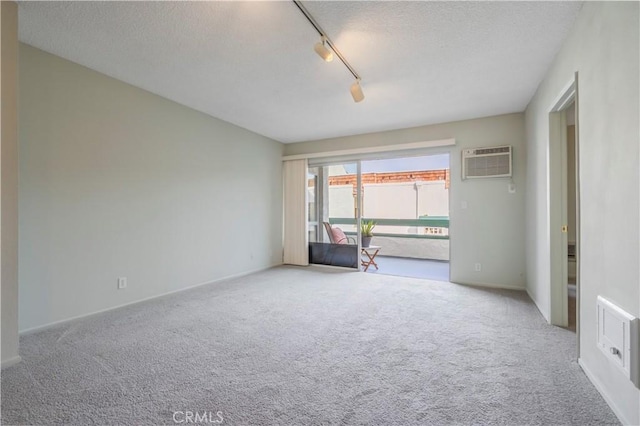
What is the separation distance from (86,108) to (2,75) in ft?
2.96

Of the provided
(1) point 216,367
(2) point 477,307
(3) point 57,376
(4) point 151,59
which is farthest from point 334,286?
(4) point 151,59

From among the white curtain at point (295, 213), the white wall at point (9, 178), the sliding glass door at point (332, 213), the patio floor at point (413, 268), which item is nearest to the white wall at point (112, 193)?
the white wall at point (9, 178)

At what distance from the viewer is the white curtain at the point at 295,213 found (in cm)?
536

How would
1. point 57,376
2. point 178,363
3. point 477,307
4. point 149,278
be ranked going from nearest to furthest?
point 57,376, point 178,363, point 477,307, point 149,278

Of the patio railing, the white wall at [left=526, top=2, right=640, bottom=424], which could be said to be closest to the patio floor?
the patio railing

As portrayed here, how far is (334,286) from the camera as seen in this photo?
398 centimetres

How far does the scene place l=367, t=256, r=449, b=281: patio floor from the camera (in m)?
4.89

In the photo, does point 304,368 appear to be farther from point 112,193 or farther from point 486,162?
point 486,162

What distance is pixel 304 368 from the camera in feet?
6.20

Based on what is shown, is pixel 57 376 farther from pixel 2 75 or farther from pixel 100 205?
pixel 2 75

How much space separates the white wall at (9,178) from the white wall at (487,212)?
4.50 meters

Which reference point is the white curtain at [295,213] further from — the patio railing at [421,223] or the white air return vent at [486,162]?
the white air return vent at [486,162]

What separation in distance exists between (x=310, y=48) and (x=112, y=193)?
97.6 inches

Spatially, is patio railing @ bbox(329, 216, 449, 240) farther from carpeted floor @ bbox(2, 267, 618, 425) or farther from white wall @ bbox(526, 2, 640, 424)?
white wall @ bbox(526, 2, 640, 424)
